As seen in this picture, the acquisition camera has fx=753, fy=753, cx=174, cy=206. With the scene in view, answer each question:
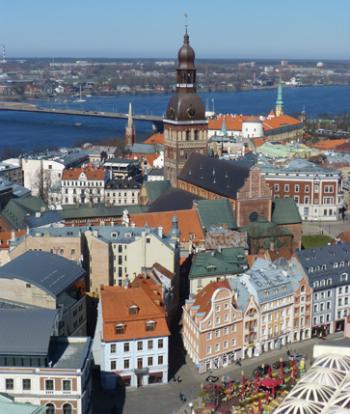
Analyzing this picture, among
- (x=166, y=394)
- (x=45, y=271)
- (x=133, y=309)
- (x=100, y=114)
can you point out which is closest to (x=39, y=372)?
(x=133, y=309)

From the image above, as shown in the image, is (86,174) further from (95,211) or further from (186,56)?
(186,56)

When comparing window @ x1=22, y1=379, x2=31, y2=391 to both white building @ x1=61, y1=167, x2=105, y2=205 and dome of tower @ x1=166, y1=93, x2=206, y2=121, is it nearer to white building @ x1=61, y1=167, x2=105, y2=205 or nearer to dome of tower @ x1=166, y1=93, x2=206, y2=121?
dome of tower @ x1=166, y1=93, x2=206, y2=121

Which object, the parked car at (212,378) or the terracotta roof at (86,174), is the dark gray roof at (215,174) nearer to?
the terracotta roof at (86,174)

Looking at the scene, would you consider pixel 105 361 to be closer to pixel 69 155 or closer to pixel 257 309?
pixel 257 309

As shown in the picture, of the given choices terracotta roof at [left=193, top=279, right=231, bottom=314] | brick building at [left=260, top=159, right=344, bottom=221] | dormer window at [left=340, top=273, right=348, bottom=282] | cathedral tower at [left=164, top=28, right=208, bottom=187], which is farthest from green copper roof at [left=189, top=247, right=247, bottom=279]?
brick building at [left=260, top=159, right=344, bottom=221]

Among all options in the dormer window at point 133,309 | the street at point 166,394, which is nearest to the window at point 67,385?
the street at point 166,394
